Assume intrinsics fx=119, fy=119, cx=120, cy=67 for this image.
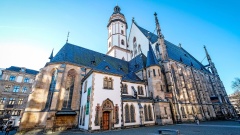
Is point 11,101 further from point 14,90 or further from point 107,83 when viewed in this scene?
point 107,83

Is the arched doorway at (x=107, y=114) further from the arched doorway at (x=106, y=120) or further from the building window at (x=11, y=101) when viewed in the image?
the building window at (x=11, y=101)

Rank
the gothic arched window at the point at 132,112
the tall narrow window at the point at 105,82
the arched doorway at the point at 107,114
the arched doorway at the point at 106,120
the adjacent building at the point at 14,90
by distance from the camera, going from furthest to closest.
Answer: the adjacent building at the point at 14,90, the gothic arched window at the point at 132,112, the tall narrow window at the point at 105,82, the arched doorway at the point at 107,114, the arched doorway at the point at 106,120

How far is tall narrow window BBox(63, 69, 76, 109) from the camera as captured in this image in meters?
18.1

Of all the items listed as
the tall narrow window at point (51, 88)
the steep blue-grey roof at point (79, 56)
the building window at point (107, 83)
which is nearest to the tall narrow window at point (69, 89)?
the tall narrow window at point (51, 88)

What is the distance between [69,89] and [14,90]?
25.6m

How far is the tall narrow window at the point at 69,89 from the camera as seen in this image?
18.1 m

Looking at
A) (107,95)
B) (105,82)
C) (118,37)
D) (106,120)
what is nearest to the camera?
(106,120)

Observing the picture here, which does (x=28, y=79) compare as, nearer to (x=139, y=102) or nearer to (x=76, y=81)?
(x=76, y=81)

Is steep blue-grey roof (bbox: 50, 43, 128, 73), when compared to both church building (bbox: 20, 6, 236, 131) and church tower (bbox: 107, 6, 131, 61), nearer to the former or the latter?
church building (bbox: 20, 6, 236, 131)

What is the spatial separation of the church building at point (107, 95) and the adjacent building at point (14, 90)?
20.8 m

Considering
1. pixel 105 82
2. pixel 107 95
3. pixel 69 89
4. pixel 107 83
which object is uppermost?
pixel 105 82

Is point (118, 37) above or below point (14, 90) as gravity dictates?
above

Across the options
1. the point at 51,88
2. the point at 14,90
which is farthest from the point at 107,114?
the point at 14,90

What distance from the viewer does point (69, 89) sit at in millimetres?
19125
